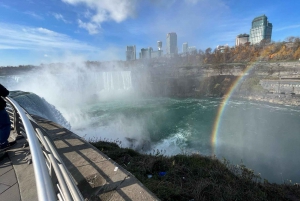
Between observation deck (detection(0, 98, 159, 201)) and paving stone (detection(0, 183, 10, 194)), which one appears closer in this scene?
observation deck (detection(0, 98, 159, 201))

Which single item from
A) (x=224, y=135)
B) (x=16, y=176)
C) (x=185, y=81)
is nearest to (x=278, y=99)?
(x=224, y=135)

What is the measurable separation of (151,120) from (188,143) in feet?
25.9

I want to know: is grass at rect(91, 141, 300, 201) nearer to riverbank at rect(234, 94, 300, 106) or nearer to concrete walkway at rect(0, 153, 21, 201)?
concrete walkway at rect(0, 153, 21, 201)

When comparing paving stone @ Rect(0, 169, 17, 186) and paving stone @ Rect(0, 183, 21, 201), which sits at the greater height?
paving stone @ Rect(0, 169, 17, 186)

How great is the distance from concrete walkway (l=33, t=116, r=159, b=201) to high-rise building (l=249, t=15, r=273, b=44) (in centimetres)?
12371

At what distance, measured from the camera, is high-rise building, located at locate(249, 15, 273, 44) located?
330ft

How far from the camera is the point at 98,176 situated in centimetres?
238

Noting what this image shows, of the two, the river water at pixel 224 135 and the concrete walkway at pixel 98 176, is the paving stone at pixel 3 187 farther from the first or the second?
the river water at pixel 224 135

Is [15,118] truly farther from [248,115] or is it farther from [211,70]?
[211,70]

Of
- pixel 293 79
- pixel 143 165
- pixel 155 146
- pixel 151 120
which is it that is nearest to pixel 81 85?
pixel 151 120

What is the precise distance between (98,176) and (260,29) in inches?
5260

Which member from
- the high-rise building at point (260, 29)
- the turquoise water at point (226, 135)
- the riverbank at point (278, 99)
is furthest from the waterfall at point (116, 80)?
the high-rise building at point (260, 29)

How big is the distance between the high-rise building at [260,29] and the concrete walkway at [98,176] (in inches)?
4871

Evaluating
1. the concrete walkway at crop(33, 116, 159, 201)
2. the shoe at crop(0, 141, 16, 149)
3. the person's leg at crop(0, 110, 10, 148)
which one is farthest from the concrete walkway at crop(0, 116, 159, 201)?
the person's leg at crop(0, 110, 10, 148)
